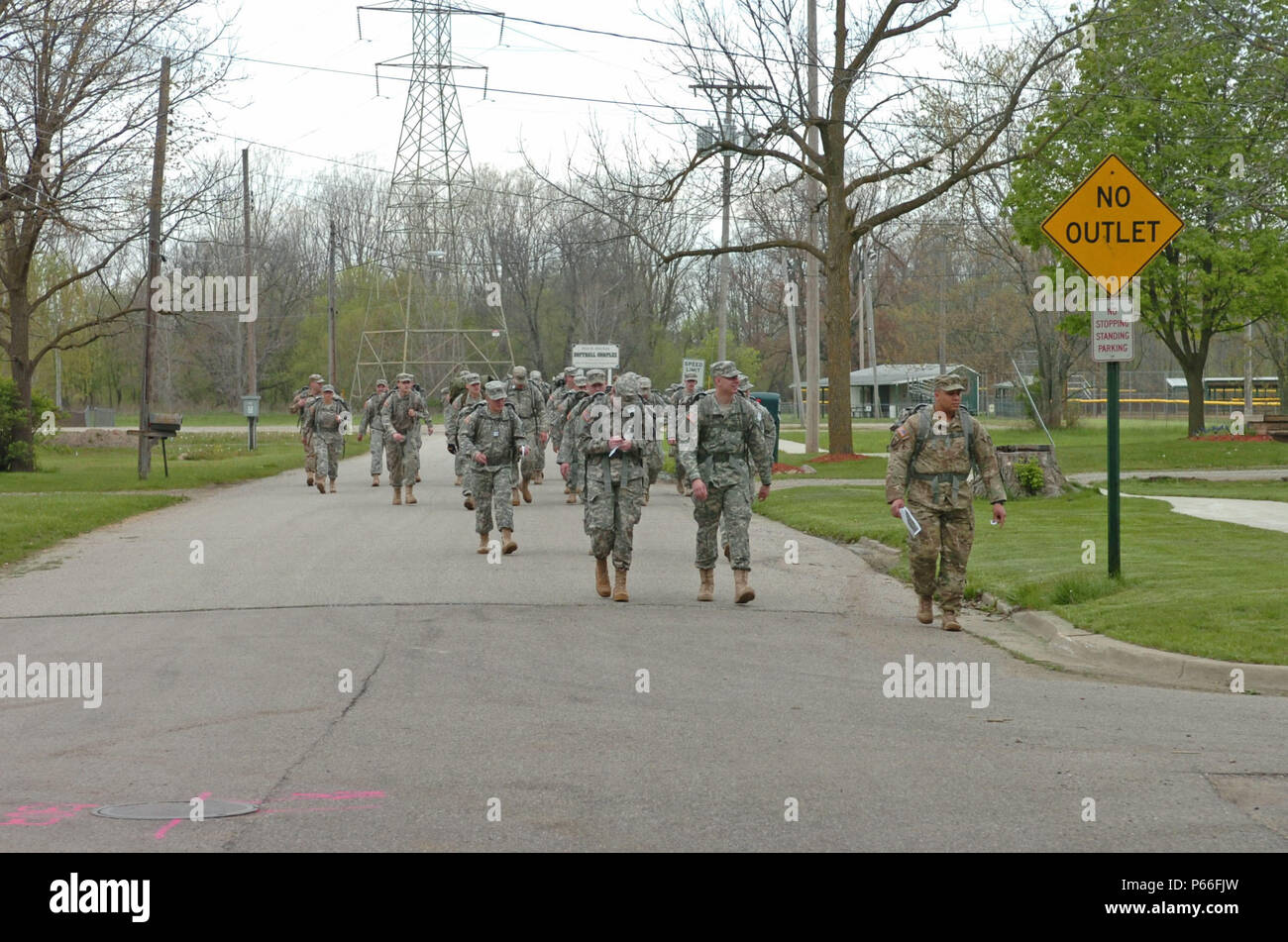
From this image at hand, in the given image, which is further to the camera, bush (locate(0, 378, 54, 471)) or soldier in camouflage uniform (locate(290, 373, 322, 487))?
bush (locate(0, 378, 54, 471))

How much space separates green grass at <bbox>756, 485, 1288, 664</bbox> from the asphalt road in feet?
3.31

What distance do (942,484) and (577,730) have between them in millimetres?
4864

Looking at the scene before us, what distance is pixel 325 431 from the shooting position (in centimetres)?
2562

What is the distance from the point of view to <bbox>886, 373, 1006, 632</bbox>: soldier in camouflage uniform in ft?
37.5

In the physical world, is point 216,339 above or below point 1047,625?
above

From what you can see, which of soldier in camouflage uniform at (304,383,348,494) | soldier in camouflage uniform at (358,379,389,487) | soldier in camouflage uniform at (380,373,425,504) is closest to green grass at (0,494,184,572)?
soldier in camouflage uniform at (304,383,348,494)

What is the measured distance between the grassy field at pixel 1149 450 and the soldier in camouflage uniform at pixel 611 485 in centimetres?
1915

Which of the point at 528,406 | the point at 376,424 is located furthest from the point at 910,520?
the point at 376,424

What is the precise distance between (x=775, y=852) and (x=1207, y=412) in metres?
70.2

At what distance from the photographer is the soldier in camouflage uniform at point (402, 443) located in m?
23.1

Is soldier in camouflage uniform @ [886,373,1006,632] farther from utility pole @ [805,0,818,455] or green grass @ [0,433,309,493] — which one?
utility pole @ [805,0,818,455]

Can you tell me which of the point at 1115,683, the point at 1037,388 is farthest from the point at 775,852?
the point at 1037,388

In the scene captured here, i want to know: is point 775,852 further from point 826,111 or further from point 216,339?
point 216,339

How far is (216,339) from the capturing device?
293 ft
